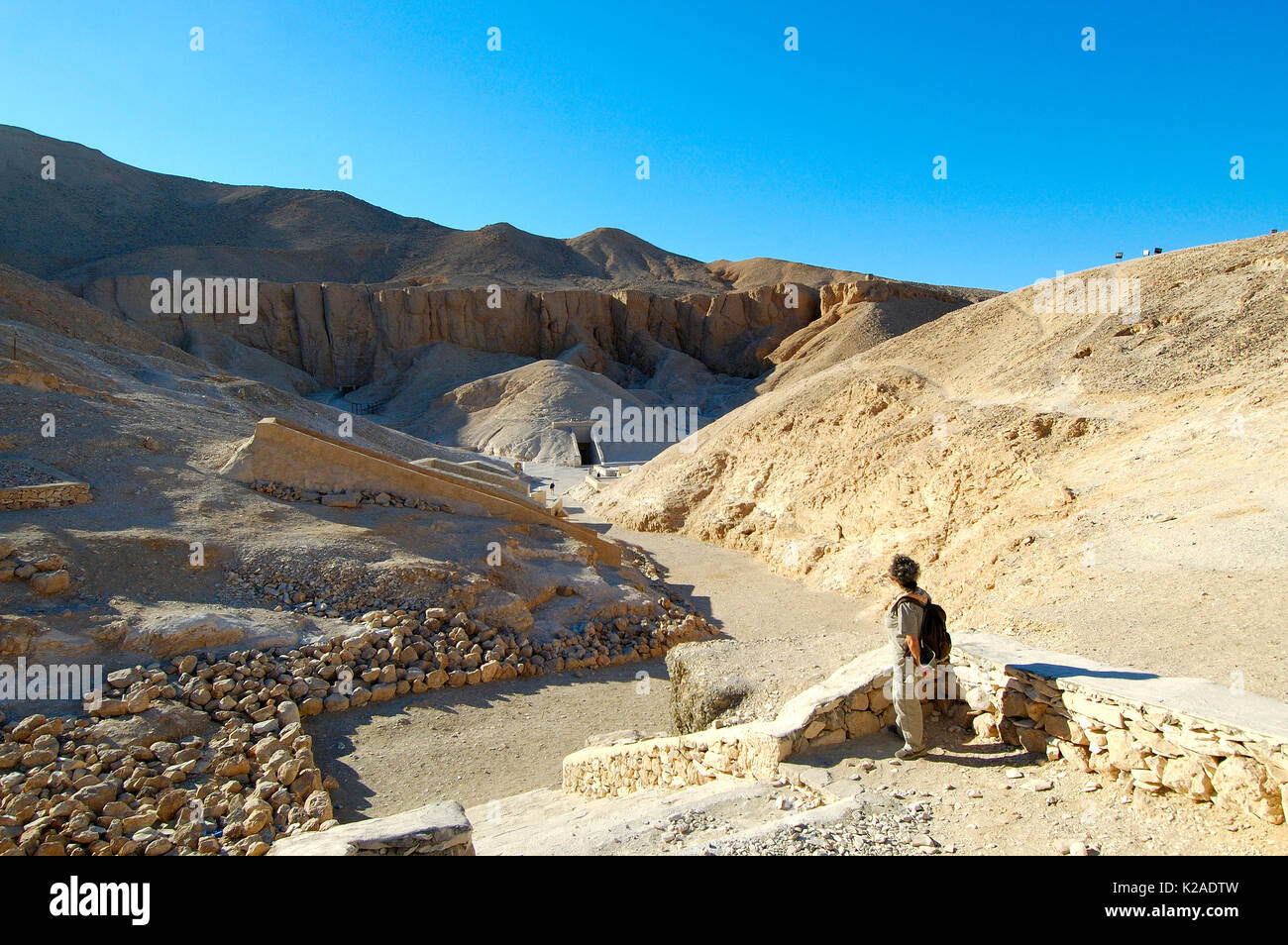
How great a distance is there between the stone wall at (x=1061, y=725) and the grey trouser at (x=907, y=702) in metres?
0.29

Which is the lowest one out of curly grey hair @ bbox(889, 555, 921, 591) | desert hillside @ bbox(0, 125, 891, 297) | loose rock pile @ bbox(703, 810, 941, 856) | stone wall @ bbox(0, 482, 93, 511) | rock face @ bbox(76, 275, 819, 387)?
loose rock pile @ bbox(703, 810, 941, 856)

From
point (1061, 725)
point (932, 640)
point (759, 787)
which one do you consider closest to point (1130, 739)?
point (1061, 725)

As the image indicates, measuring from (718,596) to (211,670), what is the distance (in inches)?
297

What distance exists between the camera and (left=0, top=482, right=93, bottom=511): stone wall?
902cm

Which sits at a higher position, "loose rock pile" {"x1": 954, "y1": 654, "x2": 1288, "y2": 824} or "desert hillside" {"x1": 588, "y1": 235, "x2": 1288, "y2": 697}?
"desert hillside" {"x1": 588, "y1": 235, "x2": 1288, "y2": 697}

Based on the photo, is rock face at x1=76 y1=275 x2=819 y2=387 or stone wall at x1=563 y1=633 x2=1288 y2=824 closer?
stone wall at x1=563 y1=633 x2=1288 y2=824

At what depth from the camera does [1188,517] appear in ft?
27.0

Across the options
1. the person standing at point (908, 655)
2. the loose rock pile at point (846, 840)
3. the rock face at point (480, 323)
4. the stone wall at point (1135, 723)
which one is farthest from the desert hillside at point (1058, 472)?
the rock face at point (480, 323)

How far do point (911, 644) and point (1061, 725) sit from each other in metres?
0.80

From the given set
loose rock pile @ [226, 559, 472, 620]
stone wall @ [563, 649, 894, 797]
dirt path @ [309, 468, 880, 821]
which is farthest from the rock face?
stone wall @ [563, 649, 894, 797]

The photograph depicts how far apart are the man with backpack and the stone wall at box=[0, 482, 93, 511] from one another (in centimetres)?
973

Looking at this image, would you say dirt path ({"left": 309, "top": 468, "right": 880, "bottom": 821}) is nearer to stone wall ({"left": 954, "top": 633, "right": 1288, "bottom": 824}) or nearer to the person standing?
the person standing

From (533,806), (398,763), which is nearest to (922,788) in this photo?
(533,806)
